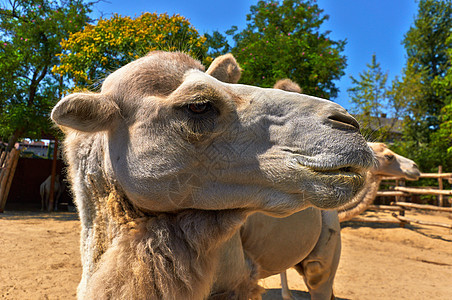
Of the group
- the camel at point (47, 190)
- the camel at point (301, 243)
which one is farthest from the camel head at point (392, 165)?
the camel at point (47, 190)

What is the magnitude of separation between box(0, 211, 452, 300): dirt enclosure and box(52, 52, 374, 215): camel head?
3.95m

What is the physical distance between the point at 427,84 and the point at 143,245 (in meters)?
26.8

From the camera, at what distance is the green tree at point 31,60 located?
11.5 metres

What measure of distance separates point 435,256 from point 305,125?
10076mm

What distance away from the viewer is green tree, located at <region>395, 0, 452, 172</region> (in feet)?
66.6

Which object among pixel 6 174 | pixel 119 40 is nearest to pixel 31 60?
pixel 6 174

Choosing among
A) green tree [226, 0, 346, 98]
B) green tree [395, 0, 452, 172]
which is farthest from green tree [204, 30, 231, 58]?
green tree [395, 0, 452, 172]

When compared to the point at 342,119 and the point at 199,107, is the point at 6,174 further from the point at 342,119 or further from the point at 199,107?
the point at 342,119

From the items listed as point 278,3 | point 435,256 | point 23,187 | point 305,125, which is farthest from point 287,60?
point 23,187

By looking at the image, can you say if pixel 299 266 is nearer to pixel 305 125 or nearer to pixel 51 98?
pixel 305 125

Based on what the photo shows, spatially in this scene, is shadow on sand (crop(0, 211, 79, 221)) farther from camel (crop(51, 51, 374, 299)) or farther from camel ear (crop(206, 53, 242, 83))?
camel (crop(51, 51, 374, 299))

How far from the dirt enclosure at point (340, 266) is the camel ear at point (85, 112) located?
393 cm

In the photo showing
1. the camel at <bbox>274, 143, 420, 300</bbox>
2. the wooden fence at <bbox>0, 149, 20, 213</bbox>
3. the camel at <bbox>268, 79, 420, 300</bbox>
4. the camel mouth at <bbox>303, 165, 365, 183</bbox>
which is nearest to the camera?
the camel mouth at <bbox>303, 165, 365, 183</bbox>

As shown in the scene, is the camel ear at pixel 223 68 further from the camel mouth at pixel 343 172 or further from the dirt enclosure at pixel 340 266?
the dirt enclosure at pixel 340 266
